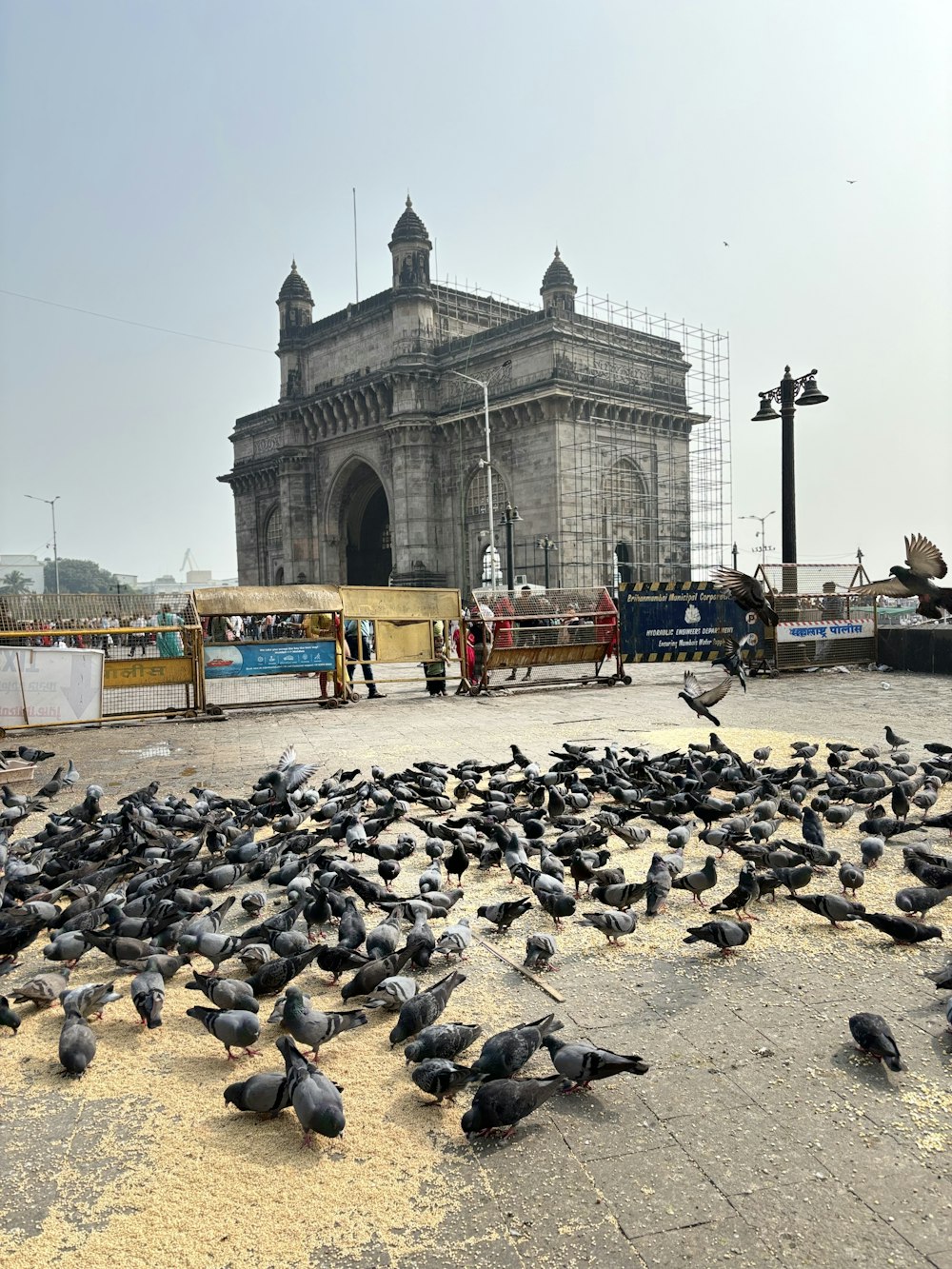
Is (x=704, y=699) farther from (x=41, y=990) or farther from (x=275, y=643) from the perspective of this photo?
(x=275, y=643)

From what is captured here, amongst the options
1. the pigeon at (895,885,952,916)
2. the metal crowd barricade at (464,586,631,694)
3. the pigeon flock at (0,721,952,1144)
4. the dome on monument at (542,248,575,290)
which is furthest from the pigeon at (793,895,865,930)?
the dome on monument at (542,248,575,290)

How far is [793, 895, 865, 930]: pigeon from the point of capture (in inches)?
181

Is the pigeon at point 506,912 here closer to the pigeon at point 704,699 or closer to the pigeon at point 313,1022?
the pigeon at point 313,1022

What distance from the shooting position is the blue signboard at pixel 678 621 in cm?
1838

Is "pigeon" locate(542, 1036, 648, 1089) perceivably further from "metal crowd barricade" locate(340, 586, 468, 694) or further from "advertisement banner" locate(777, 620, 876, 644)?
"advertisement banner" locate(777, 620, 876, 644)

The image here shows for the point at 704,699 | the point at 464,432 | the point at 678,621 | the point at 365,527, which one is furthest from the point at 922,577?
the point at 365,527

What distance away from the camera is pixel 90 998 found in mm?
3951

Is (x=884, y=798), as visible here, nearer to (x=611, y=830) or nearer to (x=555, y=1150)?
(x=611, y=830)

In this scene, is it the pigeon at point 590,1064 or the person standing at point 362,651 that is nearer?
the pigeon at point 590,1064

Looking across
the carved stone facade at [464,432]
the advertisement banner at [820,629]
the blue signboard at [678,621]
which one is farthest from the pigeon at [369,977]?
the carved stone facade at [464,432]

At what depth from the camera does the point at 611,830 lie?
6.50 m

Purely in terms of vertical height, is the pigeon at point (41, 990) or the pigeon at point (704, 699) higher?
the pigeon at point (704, 699)

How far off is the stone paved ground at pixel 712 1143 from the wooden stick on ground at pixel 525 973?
0.19 feet

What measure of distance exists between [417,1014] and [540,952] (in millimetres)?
915
